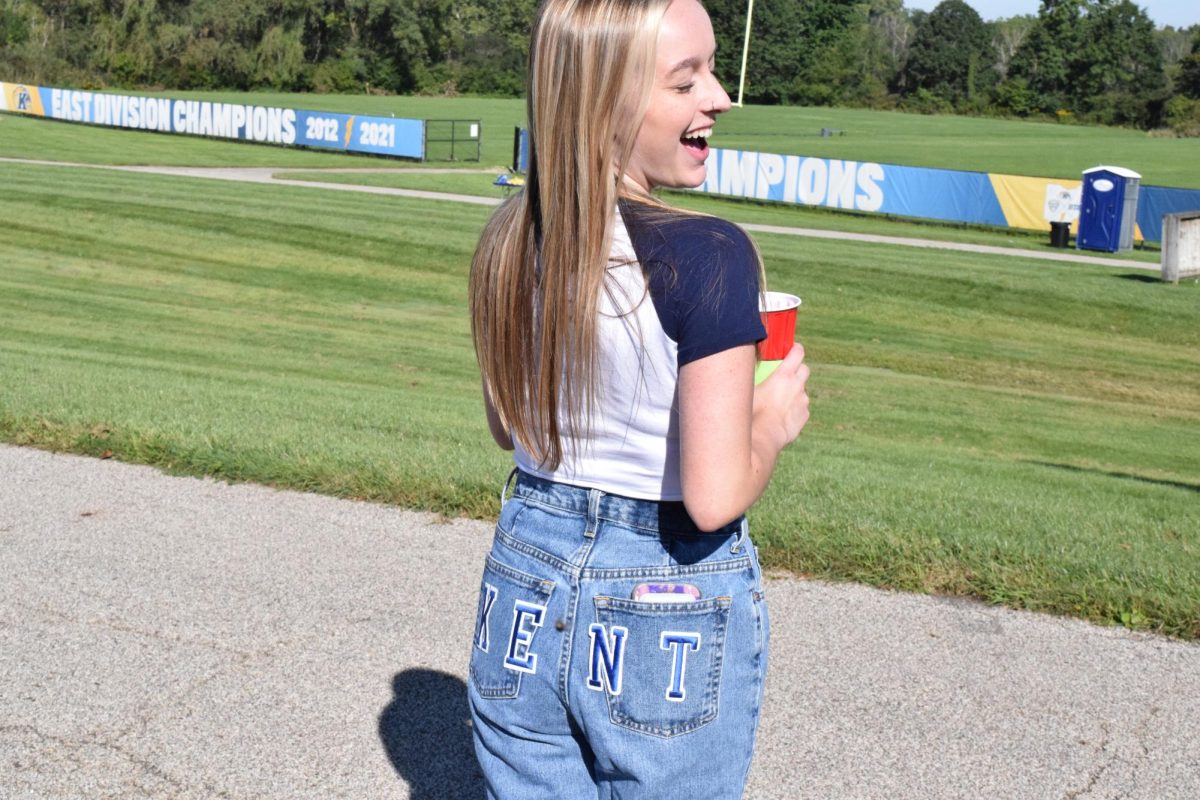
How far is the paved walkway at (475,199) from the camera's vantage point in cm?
2608

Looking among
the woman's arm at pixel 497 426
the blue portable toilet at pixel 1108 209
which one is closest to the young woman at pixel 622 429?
the woman's arm at pixel 497 426

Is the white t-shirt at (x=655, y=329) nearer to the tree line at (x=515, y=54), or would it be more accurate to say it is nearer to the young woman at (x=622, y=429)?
the young woman at (x=622, y=429)

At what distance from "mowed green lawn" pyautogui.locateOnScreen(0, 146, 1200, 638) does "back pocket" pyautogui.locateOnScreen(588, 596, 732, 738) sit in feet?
10.9

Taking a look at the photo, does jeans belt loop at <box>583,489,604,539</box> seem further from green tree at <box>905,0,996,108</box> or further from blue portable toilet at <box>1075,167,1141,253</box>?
green tree at <box>905,0,996,108</box>

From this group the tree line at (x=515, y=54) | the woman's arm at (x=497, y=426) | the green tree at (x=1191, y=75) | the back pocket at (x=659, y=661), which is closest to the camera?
the back pocket at (x=659, y=661)

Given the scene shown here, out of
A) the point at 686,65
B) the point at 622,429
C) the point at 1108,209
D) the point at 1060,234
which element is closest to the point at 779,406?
the point at 622,429

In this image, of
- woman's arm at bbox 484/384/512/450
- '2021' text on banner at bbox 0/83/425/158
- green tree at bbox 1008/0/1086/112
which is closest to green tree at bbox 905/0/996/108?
green tree at bbox 1008/0/1086/112

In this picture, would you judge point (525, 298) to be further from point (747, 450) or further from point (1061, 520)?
point (1061, 520)

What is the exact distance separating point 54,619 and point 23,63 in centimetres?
7916

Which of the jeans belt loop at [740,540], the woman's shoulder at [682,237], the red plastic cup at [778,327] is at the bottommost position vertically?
the jeans belt loop at [740,540]

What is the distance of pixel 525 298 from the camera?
6.75 feet

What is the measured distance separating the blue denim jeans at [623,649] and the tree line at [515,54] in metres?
62.7

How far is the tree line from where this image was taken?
8294cm

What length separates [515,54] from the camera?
101m
